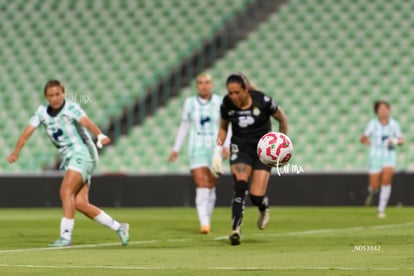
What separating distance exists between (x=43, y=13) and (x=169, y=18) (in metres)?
3.89

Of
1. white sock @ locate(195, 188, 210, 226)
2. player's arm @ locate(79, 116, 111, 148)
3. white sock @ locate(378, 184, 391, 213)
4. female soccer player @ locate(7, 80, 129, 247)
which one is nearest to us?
player's arm @ locate(79, 116, 111, 148)

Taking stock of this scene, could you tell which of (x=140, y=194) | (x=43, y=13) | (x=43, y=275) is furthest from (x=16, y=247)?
(x=43, y=13)

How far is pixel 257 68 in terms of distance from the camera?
2808 cm

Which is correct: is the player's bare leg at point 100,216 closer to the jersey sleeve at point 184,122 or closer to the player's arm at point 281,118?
the player's arm at point 281,118

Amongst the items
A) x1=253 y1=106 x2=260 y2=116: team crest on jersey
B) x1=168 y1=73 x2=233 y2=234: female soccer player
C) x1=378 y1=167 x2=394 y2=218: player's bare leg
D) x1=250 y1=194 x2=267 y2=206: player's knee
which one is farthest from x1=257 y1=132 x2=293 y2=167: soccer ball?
x1=378 y1=167 x2=394 y2=218: player's bare leg

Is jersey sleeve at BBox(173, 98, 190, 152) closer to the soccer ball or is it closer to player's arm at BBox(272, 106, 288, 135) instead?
player's arm at BBox(272, 106, 288, 135)

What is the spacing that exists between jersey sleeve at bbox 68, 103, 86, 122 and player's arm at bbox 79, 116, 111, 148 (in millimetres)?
55

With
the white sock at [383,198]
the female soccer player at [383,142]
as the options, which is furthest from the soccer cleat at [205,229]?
the female soccer player at [383,142]

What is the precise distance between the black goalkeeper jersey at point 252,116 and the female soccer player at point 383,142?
291 inches

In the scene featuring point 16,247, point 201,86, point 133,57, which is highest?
point 133,57

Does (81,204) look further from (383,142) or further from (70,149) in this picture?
(383,142)

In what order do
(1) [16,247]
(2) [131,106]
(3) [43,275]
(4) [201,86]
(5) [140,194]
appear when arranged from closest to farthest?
(3) [43,275] → (1) [16,247] → (4) [201,86] → (5) [140,194] → (2) [131,106]

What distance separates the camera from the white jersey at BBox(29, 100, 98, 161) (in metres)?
12.5

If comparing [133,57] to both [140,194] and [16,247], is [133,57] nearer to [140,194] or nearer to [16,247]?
[140,194]
